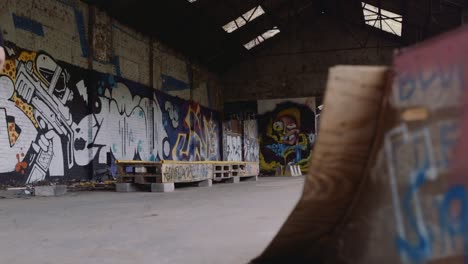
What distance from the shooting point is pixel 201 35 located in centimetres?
1812

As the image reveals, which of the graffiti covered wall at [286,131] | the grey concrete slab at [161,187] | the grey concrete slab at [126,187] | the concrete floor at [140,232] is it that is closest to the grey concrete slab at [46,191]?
the grey concrete slab at [126,187]

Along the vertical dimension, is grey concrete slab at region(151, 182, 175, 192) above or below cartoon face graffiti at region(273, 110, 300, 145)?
below

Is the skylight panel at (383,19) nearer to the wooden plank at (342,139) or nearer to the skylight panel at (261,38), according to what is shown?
the skylight panel at (261,38)

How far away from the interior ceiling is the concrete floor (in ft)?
28.7

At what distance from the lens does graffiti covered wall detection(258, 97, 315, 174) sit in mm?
22250

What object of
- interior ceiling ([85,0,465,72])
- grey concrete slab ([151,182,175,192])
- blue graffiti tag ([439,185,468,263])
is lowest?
grey concrete slab ([151,182,175,192])

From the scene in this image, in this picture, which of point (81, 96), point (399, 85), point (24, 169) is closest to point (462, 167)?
point (399, 85)

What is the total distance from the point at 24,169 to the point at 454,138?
10211 mm

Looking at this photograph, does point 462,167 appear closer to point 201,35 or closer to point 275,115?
point 201,35

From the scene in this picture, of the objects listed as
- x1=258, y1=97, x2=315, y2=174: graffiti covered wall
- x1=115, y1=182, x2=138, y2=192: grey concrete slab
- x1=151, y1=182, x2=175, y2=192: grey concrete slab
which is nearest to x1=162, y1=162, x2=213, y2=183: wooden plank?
x1=151, y1=182, x2=175, y2=192: grey concrete slab

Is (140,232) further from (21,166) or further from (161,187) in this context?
(21,166)

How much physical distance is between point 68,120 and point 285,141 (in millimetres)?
13166

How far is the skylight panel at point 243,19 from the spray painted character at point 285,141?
17.6 feet

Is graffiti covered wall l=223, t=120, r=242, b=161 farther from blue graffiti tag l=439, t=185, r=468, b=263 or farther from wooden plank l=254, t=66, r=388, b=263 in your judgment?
blue graffiti tag l=439, t=185, r=468, b=263
